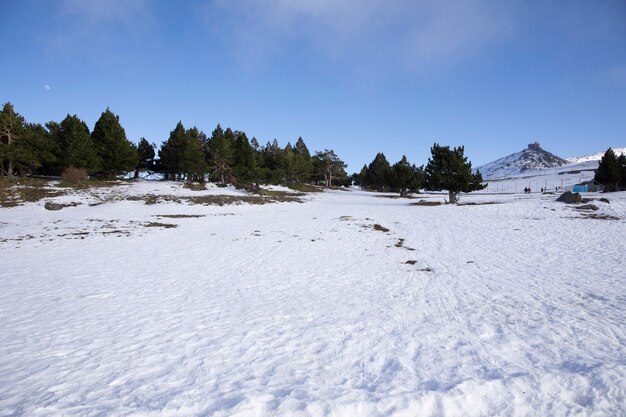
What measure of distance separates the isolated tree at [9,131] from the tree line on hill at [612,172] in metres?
97.7

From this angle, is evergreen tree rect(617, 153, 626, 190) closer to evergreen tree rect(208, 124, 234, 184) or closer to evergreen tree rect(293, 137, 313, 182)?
evergreen tree rect(293, 137, 313, 182)

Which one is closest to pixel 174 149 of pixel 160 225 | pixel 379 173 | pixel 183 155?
pixel 183 155

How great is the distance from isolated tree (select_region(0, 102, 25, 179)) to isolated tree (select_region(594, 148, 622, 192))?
321ft

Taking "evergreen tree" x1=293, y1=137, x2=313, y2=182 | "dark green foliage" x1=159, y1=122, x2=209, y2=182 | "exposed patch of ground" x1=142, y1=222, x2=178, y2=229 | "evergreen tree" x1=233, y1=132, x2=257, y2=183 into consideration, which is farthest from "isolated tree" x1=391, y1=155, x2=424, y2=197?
"exposed patch of ground" x1=142, y1=222, x2=178, y2=229

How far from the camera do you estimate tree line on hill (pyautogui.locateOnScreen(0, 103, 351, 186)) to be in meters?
39.6

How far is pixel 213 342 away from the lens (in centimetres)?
624

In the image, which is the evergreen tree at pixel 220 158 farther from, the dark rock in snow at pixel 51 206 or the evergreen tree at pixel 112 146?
the dark rock in snow at pixel 51 206

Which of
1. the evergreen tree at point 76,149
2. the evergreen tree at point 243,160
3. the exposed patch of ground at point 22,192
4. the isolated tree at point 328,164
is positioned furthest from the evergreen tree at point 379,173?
the exposed patch of ground at point 22,192

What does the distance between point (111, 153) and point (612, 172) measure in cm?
9042

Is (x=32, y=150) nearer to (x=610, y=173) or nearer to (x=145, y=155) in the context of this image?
(x=145, y=155)

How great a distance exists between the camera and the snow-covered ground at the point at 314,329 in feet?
14.1

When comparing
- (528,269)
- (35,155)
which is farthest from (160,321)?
(35,155)

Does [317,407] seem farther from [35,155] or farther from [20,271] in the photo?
[35,155]

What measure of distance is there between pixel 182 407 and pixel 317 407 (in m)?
2.02
